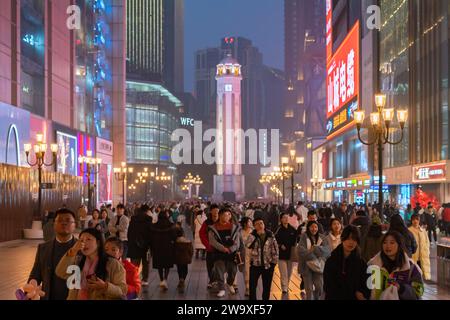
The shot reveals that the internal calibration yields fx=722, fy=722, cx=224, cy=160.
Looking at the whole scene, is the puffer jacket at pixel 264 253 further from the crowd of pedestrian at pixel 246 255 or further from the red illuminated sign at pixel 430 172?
the red illuminated sign at pixel 430 172

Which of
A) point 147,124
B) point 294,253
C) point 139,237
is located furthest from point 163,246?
point 147,124

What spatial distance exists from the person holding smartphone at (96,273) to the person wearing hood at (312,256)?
579cm

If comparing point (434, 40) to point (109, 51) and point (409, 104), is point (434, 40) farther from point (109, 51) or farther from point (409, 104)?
point (109, 51)

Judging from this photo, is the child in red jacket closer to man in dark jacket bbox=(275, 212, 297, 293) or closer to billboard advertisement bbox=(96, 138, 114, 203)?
man in dark jacket bbox=(275, 212, 297, 293)

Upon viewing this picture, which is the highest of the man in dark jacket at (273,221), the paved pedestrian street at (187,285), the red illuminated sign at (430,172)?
the red illuminated sign at (430,172)

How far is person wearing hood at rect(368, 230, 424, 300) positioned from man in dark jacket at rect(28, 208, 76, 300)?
2845 millimetres

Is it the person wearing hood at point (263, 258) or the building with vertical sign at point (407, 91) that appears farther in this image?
the building with vertical sign at point (407, 91)

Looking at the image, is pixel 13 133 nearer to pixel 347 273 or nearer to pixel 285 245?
pixel 285 245

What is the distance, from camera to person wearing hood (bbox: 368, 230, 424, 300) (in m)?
6.34

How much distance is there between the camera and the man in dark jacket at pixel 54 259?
265 inches

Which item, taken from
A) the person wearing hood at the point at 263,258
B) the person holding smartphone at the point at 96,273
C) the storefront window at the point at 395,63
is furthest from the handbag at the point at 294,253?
the storefront window at the point at 395,63

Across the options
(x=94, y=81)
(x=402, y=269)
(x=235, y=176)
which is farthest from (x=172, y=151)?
(x=402, y=269)

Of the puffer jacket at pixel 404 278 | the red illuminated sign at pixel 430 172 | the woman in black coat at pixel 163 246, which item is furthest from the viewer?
the red illuminated sign at pixel 430 172

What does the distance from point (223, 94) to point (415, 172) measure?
76627 millimetres
